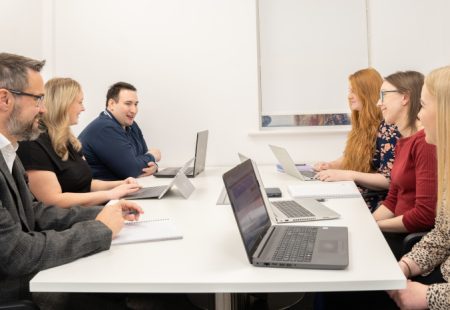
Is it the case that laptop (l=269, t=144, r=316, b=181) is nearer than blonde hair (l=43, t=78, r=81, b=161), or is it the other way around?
blonde hair (l=43, t=78, r=81, b=161)

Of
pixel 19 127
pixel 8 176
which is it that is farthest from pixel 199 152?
pixel 8 176

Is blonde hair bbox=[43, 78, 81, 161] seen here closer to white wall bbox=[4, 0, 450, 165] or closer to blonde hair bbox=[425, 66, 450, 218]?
white wall bbox=[4, 0, 450, 165]

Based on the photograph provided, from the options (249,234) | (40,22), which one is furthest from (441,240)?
(40,22)

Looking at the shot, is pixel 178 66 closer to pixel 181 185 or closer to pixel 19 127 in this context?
pixel 181 185

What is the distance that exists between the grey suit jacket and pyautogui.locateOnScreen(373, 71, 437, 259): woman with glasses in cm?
119

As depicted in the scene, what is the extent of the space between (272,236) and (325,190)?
810 mm

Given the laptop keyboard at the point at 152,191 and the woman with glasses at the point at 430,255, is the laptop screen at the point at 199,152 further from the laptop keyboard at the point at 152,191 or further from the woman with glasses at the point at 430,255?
the woman with glasses at the point at 430,255

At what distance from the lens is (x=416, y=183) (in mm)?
1784

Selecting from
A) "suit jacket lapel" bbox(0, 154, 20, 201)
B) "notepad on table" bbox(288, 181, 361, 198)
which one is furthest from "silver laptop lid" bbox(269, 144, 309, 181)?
"suit jacket lapel" bbox(0, 154, 20, 201)

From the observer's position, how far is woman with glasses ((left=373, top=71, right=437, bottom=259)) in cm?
172

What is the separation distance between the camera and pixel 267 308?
2.21 metres

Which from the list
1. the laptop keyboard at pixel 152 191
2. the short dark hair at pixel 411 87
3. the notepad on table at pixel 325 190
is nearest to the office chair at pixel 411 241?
the notepad on table at pixel 325 190

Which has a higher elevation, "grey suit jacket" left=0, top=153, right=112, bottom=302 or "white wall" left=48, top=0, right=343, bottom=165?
"white wall" left=48, top=0, right=343, bottom=165

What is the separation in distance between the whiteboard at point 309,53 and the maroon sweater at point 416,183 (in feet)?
5.60
